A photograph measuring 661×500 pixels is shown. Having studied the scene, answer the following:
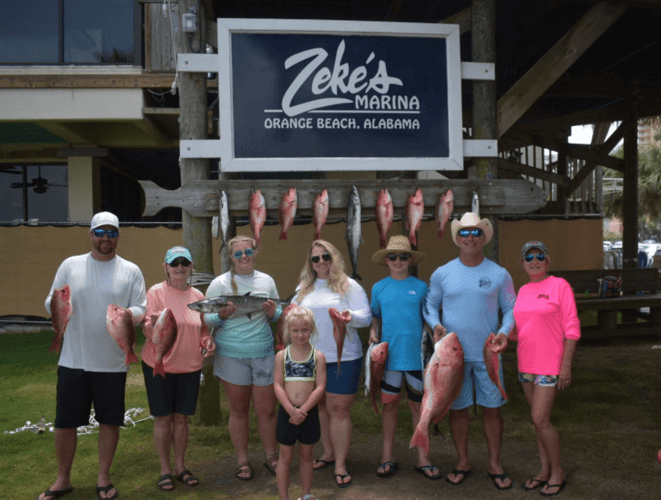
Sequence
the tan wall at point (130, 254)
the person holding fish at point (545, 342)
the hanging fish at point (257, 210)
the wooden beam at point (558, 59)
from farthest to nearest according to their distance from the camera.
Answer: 1. the tan wall at point (130, 254)
2. the wooden beam at point (558, 59)
3. the hanging fish at point (257, 210)
4. the person holding fish at point (545, 342)

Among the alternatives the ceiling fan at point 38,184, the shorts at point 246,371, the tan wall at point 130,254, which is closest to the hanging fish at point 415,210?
the shorts at point 246,371

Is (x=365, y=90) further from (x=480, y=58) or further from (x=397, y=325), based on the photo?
(x=397, y=325)

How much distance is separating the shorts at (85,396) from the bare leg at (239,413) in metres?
0.69

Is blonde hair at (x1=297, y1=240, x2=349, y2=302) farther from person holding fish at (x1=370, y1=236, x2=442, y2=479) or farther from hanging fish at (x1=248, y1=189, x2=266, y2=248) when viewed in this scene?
hanging fish at (x1=248, y1=189, x2=266, y2=248)

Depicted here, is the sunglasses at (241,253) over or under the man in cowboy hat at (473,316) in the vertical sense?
over

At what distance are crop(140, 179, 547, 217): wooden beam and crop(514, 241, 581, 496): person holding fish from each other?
1.52 m

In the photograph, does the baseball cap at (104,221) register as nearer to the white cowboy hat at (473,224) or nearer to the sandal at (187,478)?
the sandal at (187,478)

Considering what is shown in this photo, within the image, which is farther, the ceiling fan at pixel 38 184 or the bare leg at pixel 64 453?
the ceiling fan at pixel 38 184

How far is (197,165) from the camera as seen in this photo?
483cm

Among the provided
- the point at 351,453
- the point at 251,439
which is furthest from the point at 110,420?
the point at 351,453

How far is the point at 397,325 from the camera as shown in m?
3.73

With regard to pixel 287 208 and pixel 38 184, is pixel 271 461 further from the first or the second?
pixel 38 184

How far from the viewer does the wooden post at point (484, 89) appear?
5.20 metres

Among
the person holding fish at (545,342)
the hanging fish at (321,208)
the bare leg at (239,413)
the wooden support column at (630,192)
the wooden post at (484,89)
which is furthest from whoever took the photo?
the wooden support column at (630,192)
